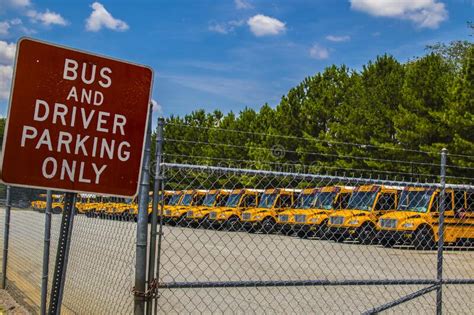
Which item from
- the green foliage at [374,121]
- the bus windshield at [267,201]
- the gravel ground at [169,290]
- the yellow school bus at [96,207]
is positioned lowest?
the gravel ground at [169,290]

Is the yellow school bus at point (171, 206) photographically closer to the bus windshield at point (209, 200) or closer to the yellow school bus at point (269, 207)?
the yellow school bus at point (269, 207)

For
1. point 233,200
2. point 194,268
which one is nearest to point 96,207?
point 194,268

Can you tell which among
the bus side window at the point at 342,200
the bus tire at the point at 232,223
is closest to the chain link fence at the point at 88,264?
the bus tire at the point at 232,223

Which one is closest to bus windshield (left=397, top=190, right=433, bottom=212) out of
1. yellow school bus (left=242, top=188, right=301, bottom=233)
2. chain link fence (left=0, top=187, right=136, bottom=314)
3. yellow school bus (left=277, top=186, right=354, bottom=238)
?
yellow school bus (left=277, top=186, right=354, bottom=238)

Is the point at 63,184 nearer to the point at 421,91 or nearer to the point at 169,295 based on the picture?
the point at 169,295

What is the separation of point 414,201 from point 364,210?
1.81 metres

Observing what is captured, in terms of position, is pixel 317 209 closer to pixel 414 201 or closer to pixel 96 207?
pixel 414 201

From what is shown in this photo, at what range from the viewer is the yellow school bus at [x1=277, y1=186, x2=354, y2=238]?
743 inches

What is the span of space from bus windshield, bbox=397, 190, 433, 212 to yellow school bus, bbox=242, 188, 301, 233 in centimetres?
416

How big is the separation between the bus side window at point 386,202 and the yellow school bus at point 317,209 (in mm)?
1134

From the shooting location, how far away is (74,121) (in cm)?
249

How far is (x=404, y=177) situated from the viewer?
2852cm

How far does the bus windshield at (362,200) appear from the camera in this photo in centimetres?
1953

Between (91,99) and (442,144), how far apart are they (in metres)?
25.3
